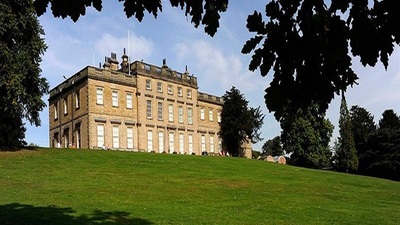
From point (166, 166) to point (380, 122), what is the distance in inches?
2507

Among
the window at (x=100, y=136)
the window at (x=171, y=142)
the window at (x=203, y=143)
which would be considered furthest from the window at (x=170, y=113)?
the window at (x=100, y=136)

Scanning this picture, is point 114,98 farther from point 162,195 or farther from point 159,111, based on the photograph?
point 162,195

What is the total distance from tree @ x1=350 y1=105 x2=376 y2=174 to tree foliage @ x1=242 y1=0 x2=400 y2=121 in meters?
69.8

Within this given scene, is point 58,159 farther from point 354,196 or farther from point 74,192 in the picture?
point 354,196

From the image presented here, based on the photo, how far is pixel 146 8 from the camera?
15.2ft

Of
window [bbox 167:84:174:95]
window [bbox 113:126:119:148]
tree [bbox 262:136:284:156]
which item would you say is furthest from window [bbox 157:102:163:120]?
tree [bbox 262:136:284:156]

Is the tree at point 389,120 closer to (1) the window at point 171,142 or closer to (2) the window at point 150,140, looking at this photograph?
(1) the window at point 171,142

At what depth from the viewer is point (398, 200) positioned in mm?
25922

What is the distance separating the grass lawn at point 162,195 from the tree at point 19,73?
270 centimetres

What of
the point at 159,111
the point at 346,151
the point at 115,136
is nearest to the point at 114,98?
the point at 115,136

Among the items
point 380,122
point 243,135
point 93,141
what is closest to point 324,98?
point 93,141

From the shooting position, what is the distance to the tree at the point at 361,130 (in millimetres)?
69562

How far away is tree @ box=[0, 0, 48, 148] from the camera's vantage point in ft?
106

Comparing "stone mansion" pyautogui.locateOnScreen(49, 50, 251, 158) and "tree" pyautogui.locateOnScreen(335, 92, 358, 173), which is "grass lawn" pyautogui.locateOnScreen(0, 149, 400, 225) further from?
"tree" pyautogui.locateOnScreen(335, 92, 358, 173)
